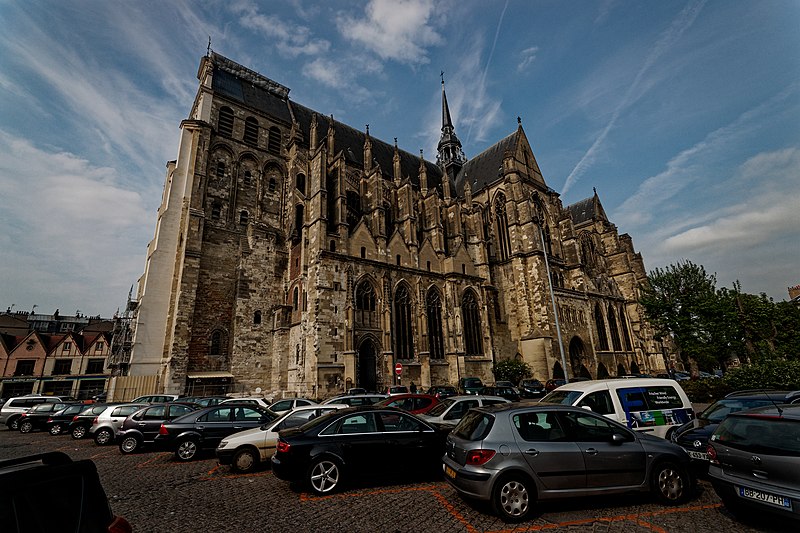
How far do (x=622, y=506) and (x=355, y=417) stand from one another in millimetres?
4407

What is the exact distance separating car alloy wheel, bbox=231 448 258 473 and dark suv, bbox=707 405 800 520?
8.32m

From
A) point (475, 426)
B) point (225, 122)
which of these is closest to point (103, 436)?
point (475, 426)

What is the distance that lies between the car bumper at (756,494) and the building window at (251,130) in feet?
105

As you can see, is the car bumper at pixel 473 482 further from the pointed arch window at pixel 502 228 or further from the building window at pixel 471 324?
the pointed arch window at pixel 502 228

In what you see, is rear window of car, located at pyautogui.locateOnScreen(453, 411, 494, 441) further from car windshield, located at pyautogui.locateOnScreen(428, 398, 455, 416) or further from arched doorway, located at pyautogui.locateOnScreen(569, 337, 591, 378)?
arched doorway, located at pyautogui.locateOnScreen(569, 337, 591, 378)

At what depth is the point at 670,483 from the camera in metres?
5.20

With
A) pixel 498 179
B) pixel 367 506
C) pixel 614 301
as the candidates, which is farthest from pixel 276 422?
pixel 614 301

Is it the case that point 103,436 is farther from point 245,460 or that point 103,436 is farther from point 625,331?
point 625,331

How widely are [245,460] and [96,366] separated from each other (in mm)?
45937

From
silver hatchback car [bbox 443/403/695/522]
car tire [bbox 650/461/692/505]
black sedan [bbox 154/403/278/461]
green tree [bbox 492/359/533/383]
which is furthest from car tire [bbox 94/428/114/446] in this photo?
green tree [bbox 492/359/533/383]

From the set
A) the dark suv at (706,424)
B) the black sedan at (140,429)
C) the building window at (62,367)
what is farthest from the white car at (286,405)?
the building window at (62,367)

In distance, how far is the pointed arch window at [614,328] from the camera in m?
36.7

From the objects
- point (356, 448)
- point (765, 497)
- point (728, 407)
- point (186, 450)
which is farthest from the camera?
point (186, 450)

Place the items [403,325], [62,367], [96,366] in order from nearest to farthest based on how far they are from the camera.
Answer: [403,325] → [62,367] → [96,366]
